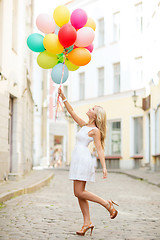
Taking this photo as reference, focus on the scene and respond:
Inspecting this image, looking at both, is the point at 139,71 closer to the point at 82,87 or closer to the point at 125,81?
the point at 125,81

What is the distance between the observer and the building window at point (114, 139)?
94.0 ft

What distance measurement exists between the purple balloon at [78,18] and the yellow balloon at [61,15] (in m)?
0.09

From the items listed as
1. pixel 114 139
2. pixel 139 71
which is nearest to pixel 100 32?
pixel 139 71

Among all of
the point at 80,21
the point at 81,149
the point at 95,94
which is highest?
the point at 95,94

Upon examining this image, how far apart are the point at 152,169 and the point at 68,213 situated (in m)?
15.3

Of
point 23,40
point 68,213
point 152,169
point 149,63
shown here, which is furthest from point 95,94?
point 68,213

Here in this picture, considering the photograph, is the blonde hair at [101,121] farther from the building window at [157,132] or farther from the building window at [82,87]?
the building window at [82,87]

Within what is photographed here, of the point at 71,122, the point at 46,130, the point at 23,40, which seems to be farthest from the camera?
the point at 46,130

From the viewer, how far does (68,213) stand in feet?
26.6

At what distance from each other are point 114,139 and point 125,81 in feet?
11.9

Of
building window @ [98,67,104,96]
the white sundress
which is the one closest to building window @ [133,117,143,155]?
building window @ [98,67,104,96]

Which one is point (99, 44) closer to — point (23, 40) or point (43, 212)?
point (23, 40)

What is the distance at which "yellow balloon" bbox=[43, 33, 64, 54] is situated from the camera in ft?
22.1

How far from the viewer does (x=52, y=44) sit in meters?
6.75
